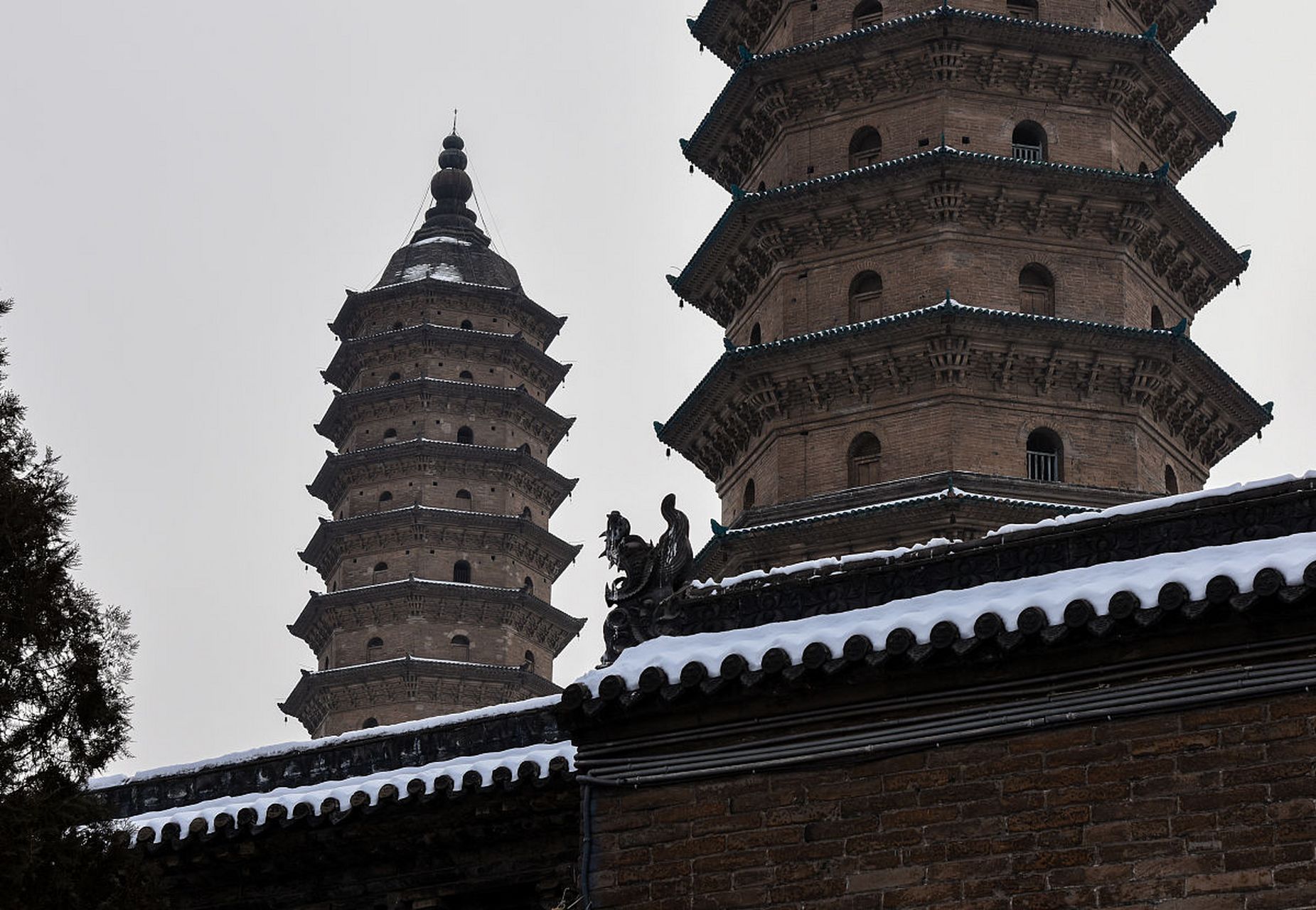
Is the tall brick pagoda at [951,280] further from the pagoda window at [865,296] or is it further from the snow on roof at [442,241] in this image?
the snow on roof at [442,241]

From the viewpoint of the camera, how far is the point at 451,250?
4631 centimetres

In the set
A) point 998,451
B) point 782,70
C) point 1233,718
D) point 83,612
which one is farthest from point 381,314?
point 1233,718

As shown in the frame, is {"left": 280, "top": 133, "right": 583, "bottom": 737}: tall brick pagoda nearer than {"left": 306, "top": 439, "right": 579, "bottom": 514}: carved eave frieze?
Yes

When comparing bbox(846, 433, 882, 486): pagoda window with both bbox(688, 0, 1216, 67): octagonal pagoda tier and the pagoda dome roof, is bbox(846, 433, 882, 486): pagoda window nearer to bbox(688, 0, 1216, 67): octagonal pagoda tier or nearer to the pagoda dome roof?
bbox(688, 0, 1216, 67): octagonal pagoda tier

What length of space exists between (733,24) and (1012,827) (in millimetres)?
17711

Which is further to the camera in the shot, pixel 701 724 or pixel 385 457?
pixel 385 457

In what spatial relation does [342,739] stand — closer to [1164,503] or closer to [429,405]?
[1164,503]

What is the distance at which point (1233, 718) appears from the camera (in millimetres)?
11320

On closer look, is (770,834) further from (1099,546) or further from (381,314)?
(381,314)

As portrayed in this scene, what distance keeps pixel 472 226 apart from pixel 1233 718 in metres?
38.1

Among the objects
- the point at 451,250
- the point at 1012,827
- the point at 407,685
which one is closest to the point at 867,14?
the point at 1012,827

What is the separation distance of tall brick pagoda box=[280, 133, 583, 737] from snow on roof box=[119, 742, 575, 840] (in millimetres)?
22221

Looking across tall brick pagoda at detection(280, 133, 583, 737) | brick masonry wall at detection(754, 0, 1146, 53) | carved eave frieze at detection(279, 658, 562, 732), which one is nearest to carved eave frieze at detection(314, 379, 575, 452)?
tall brick pagoda at detection(280, 133, 583, 737)

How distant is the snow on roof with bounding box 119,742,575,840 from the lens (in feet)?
51.7
